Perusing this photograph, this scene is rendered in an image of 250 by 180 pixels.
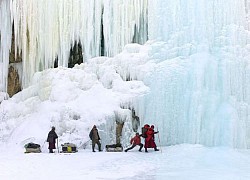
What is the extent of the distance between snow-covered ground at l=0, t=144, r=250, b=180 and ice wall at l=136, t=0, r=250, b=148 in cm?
87

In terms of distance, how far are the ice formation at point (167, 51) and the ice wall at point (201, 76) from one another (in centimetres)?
Answer: 3

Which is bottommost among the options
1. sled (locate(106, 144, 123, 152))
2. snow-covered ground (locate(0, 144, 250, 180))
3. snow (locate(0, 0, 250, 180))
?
snow-covered ground (locate(0, 144, 250, 180))

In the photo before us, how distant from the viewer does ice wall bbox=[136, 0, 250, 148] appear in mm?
12508

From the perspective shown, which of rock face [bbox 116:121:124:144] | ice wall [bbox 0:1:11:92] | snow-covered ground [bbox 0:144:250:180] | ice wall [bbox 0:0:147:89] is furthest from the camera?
ice wall [bbox 0:1:11:92]

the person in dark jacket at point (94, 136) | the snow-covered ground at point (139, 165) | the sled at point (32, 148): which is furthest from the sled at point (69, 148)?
the snow-covered ground at point (139, 165)

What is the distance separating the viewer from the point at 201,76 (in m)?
13.2

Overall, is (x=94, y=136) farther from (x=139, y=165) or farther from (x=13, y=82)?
(x=13, y=82)

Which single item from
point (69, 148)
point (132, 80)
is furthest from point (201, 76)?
point (69, 148)

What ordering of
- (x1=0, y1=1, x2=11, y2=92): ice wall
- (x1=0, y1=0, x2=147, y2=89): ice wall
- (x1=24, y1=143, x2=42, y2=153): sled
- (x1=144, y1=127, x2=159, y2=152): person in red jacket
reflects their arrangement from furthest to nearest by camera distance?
(x1=0, y1=1, x2=11, y2=92): ice wall → (x1=0, y1=0, x2=147, y2=89): ice wall → (x1=24, y1=143, x2=42, y2=153): sled → (x1=144, y1=127, x2=159, y2=152): person in red jacket

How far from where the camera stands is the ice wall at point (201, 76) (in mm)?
12508

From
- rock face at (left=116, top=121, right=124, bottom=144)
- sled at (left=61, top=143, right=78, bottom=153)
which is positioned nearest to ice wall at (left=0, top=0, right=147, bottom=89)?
rock face at (left=116, top=121, right=124, bottom=144)

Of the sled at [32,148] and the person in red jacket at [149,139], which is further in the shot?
the sled at [32,148]

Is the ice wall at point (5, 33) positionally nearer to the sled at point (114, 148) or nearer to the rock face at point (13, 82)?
the rock face at point (13, 82)

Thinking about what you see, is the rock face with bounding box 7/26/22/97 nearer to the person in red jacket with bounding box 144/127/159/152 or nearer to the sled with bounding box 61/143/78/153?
the sled with bounding box 61/143/78/153
